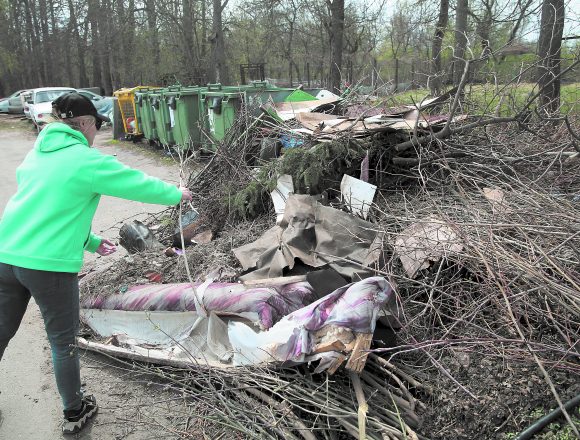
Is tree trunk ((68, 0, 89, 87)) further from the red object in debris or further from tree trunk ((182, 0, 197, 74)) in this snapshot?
the red object in debris

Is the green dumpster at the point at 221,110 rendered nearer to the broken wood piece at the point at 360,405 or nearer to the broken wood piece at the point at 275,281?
the broken wood piece at the point at 275,281

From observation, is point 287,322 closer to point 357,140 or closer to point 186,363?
point 186,363

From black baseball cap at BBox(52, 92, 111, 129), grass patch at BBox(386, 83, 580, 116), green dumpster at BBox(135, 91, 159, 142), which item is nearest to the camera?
black baseball cap at BBox(52, 92, 111, 129)

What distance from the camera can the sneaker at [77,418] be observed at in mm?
2719

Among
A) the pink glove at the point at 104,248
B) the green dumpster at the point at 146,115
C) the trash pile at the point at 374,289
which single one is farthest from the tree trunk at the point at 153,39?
the pink glove at the point at 104,248

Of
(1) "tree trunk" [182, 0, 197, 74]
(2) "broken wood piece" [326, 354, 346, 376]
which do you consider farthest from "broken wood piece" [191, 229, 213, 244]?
(1) "tree trunk" [182, 0, 197, 74]

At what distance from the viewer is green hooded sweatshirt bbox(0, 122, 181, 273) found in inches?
96.2

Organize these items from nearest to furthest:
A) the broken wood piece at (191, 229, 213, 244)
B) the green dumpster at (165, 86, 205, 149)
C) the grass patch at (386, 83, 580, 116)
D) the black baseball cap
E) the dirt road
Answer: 1. the black baseball cap
2. the dirt road
3. the grass patch at (386, 83, 580, 116)
4. the broken wood piece at (191, 229, 213, 244)
5. the green dumpster at (165, 86, 205, 149)

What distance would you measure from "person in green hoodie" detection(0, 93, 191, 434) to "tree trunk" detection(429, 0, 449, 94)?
3.61 metres

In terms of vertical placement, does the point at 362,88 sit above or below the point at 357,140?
above

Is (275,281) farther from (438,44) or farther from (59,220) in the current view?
(438,44)

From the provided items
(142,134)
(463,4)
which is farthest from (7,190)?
(463,4)

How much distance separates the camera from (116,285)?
383 cm

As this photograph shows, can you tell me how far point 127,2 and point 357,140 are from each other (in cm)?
2541
